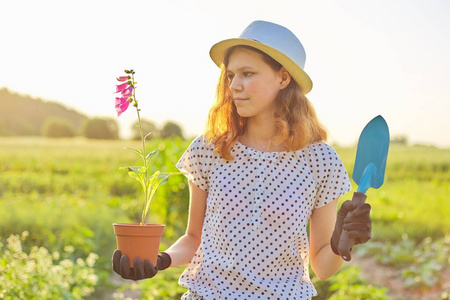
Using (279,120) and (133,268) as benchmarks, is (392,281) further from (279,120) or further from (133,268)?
(133,268)

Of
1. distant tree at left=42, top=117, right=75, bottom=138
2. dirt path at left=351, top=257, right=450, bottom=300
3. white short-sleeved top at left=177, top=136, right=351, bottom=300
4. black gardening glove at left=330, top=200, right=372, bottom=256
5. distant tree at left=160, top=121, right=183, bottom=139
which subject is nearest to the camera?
black gardening glove at left=330, top=200, right=372, bottom=256

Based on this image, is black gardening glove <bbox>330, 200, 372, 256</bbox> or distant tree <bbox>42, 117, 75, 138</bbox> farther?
distant tree <bbox>42, 117, 75, 138</bbox>

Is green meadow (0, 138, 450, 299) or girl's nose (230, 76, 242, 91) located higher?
girl's nose (230, 76, 242, 91)

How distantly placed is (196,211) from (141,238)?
323mm

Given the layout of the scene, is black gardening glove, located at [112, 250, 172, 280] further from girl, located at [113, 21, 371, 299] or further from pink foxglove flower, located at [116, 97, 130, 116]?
pink foxglove flower, located at [116, 97, 130, 116]

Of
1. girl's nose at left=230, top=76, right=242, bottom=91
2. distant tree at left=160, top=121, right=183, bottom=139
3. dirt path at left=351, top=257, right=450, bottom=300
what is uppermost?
girl's nose at left=230, top=76, right=242, bottom=91

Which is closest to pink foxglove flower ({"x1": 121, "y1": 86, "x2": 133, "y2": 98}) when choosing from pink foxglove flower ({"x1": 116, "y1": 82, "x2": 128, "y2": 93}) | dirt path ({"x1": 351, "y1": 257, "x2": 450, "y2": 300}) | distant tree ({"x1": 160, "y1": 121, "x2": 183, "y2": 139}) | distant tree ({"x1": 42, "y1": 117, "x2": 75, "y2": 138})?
pink foxglove flower ({"x1": 116, "y1": 82, "x2": 128, "y2": 93})

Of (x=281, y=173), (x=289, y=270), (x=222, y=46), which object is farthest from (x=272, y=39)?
(x=289, y=270)

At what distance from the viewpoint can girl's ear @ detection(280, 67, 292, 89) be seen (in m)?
2.16

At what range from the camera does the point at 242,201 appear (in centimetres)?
206

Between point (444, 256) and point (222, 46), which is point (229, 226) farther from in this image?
point (444, 256)

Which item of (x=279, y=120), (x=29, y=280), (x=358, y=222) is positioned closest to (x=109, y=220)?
(x=29, y=280)

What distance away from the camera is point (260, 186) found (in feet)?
6.75

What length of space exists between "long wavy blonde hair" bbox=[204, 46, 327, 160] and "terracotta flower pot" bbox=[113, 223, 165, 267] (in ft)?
1.27
